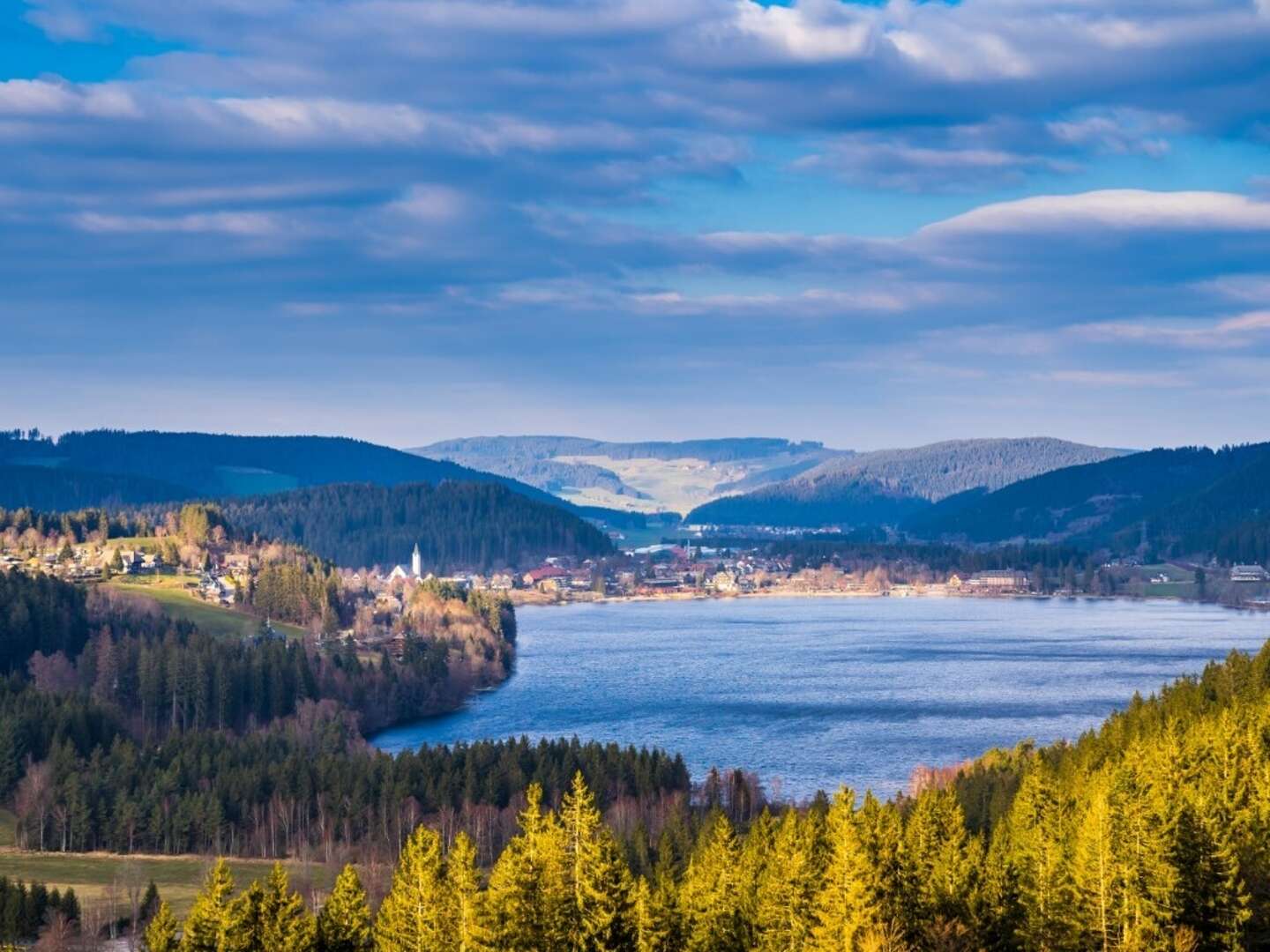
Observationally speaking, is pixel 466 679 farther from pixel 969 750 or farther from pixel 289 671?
pixel 969 750

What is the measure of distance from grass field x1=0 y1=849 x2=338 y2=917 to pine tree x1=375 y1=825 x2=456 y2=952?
30321 mm

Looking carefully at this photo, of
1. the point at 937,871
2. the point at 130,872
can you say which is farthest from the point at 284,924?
the point at 130,872

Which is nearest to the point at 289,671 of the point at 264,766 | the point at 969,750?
the point at 264,766

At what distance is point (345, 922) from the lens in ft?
159

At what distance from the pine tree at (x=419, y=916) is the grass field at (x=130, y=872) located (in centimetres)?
3032

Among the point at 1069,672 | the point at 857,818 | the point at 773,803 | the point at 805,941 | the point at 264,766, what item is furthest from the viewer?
the point at 1069,672

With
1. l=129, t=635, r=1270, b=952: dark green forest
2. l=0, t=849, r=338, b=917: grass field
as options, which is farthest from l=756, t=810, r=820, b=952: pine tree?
l=0, t=849, r=338, b=917: grass field

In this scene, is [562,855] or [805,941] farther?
[562,855]

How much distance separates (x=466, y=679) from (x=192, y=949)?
129357 mm

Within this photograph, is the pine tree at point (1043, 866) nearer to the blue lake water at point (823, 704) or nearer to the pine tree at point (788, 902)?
the pine tree at point (788, 902)

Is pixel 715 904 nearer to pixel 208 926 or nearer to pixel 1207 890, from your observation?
pixel 1207 890

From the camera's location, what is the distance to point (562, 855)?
4962 cm

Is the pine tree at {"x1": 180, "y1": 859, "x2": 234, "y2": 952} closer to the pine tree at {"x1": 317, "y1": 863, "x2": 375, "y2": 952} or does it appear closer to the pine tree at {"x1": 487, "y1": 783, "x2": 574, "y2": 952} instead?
the pine tree at {"x1": 317, "y1": 863, "x2": 375, "y2": 952}

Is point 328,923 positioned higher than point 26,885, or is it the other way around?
point 328,923
